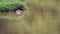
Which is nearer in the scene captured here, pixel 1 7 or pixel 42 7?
pixel 1 7

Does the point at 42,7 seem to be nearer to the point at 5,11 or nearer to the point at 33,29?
the point at 33,29

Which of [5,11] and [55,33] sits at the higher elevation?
[5,11]

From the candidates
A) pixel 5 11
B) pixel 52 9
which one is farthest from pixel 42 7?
pixel 5 11

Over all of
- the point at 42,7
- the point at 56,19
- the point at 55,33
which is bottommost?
the point at 55,33

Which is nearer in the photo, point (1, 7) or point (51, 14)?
point (1, 7)

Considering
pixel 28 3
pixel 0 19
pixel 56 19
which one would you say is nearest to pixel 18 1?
pixel 28 3

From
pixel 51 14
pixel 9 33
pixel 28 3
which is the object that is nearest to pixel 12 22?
pixel 9 33

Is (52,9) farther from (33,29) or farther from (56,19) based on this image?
(33,29)

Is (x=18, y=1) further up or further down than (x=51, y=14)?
further up

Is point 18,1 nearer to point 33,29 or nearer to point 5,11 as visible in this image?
point 5,11
